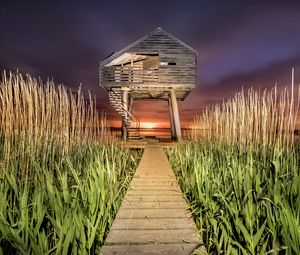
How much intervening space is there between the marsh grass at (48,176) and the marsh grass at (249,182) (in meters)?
1.03

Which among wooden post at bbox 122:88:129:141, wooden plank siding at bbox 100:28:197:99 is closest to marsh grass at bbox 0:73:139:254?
wooden post at bbox 122:88:129:141

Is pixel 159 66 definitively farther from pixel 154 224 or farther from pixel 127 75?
pixel 154 224

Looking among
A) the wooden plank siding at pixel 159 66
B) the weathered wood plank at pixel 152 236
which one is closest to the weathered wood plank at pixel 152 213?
the weathered wood plank at pixel 152 236

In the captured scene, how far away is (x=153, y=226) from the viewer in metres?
2.47

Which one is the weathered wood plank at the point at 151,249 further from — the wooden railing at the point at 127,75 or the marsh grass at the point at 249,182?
the wooden railing at the point at 127,75

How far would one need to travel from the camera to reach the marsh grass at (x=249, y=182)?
6.52ft

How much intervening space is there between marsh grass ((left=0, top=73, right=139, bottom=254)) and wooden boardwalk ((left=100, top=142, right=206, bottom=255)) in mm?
198

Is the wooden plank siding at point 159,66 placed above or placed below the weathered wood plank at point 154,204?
above

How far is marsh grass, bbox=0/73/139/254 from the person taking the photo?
2.14 metres

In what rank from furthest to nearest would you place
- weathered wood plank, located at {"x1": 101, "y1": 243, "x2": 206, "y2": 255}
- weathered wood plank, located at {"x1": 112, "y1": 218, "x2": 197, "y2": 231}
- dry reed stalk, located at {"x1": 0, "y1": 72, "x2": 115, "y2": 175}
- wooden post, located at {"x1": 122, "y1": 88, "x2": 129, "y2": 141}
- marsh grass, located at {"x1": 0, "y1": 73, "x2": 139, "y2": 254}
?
wooden post, located at {"x1": 122, "y1": 88, "x2": 129, "y2": 141}
dry reed stalk, located at {"x1": 0, "y1": 72, "x2": 115, "y2": 175}
weathered wood plank, located at {"x1": 112, "y1": 218, "x2": 197, "y2": 231}
marsh grass, located at {"x1": 0, "y1": 73, "x2": 139, "y2": 254}
weathered wood plank, located at {"x1": 101, "y1": 243, "x2": 206, "y2": 255}

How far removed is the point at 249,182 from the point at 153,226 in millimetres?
1011

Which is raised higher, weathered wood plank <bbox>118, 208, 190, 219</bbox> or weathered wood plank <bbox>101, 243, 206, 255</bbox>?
weathered wood plank <bbox>118, 208, 190, 219</bbox>

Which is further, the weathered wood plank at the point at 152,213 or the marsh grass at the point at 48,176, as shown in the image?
the weathered wood plank at the point at 152,213

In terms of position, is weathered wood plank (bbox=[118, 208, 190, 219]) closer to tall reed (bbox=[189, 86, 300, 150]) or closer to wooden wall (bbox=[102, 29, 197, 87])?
tall reed (bbox=[189, 86, 300, 150])
